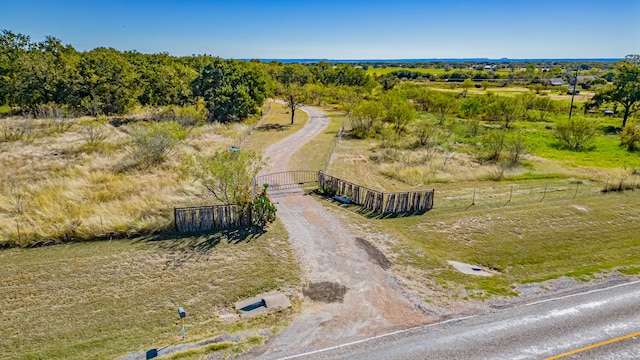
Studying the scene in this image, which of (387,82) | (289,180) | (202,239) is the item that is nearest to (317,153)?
(289,180)

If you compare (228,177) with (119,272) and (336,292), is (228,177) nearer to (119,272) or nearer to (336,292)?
(119,272)

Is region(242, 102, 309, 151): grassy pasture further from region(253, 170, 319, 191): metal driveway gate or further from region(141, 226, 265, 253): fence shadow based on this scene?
region(141, 226, 265, 253): fence shadow

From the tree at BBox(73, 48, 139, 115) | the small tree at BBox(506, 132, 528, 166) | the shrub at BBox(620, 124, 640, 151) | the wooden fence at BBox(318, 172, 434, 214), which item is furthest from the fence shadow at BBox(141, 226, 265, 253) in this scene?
the shrub at BBox(620, 124, 640, 151)

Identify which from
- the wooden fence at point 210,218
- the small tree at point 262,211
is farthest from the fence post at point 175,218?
the small tree at point 262,211

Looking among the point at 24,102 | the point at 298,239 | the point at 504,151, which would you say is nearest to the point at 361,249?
the point at 298,239

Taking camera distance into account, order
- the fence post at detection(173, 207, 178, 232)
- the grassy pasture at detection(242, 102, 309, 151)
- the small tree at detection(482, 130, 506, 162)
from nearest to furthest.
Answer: the fence post at detection(173, 207, 178, 232) < the small tree at detection(482, 130, 506, 162) < the grassy pasture at detection(242, 102, 309, 151)

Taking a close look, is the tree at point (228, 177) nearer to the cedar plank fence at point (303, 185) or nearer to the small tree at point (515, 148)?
the cedar plank fence at point (303, 185)
